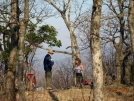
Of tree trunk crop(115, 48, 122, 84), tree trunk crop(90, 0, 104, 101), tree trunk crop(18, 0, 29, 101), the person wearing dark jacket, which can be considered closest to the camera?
tree trunk crop(90, 0, 104, 101)

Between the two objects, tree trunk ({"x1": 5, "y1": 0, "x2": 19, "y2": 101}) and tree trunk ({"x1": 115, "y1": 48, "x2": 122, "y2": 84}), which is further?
tree trunk ({"x1": 115, "y1": 48, "x2": 122, "y2": 84})

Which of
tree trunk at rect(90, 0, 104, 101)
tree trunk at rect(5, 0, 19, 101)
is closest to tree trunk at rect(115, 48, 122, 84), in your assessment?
tree trunk at rect(5, 0, 19, 101)

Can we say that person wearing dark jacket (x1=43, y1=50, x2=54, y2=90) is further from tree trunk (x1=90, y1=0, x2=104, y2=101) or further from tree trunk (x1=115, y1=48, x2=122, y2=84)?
tree trunk (x1=115, y1=48, x2=122, y2=84)

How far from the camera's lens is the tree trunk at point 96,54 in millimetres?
7844

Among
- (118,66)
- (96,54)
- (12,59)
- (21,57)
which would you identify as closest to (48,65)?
(12,59)

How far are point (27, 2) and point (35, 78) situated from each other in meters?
2.75

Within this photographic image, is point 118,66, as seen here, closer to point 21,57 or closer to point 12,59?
point 12,59

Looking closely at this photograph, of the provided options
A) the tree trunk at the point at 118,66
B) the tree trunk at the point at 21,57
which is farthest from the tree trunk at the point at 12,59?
the tree trunk at the point at 118,66

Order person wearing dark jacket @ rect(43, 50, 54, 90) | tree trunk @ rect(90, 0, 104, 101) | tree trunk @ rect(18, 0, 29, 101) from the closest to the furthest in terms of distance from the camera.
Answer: tree trunk @ rect(90, 0, 104, 101) → tree trunk @ rect(18, 0, 29, 101) → person wearing dark jacket @ rect(43, 50, 54, 90)

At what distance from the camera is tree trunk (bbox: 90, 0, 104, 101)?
7.84 meters

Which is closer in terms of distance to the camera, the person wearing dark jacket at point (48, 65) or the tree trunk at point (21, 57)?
the tree trunk at point (21, 57)

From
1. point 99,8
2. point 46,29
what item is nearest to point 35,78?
point 99,8

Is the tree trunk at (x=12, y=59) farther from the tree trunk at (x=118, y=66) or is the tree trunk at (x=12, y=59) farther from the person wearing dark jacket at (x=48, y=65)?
the tree trunk at (x=118, y=66)

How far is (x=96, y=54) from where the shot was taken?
25.9 ft
